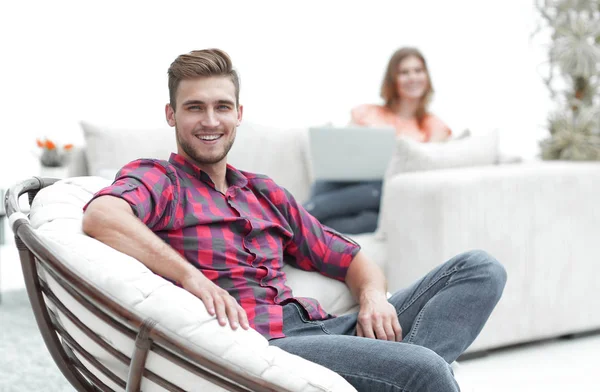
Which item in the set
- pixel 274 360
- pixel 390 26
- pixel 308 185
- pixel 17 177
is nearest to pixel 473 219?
pixel 308 185

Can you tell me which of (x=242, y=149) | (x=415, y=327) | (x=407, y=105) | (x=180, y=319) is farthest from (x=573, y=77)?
(x=180, y=319)

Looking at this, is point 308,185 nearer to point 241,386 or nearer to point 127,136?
point 127,136

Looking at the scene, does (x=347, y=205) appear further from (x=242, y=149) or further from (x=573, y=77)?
(x=573, y=77)

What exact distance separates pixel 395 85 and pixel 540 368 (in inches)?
68.0

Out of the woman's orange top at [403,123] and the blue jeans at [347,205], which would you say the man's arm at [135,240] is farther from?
the woman's orange top at [403,123]

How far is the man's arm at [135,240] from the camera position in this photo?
1.32m

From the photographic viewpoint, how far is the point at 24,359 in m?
2.69

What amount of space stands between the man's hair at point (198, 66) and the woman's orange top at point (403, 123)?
2.21 metres

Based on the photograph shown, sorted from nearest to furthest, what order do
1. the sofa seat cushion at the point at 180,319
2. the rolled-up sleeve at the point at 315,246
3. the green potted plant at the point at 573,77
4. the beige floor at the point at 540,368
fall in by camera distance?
the sofa seat cushion at the point at 180,319
the rolled-up sleeve at the point at 315,246
the beige floor at the point at 540,368
the green potted plant at the point at 573,77

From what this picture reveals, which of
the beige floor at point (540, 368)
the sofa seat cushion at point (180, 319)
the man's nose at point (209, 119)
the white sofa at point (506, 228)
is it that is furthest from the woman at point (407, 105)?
the sofa seat cushion at point (180, 319)

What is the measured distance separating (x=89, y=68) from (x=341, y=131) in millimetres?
A: 2208

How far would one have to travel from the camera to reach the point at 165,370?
1188 mm

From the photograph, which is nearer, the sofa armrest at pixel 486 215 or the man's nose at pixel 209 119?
the man's nose at pixel 209 119

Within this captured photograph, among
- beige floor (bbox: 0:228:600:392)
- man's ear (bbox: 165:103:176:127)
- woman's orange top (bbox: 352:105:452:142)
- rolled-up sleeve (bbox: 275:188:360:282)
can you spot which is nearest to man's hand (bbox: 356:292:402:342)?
rolled-up sleeve (bbox: 275:188:360:282)
